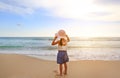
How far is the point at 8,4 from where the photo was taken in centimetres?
1231

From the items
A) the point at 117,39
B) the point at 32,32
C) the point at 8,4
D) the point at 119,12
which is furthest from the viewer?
the point at 117,39

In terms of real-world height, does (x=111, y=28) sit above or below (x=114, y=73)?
above

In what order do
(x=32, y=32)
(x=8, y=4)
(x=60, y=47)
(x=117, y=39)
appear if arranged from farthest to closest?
1. (x=117, y=39)
2. (x=32, y=32)
3. (x=8, y=4)
4. (x=60, y=47)

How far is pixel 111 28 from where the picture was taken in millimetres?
14125

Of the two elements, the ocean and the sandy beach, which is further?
the ocean

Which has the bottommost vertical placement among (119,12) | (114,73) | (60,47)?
(114,73)

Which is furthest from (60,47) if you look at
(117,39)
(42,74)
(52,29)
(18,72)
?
(117,39)

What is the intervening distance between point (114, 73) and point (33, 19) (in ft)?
36.0

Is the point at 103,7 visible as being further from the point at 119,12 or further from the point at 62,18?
the point at 62,18

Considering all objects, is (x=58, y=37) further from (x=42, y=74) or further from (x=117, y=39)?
(x=117, y=39)

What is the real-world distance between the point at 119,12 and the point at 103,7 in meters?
0.71

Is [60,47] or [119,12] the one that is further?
[119,12]

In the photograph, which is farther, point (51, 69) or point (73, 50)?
point (73, 50)

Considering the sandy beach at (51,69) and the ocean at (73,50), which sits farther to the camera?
the ocean at (73,50)
